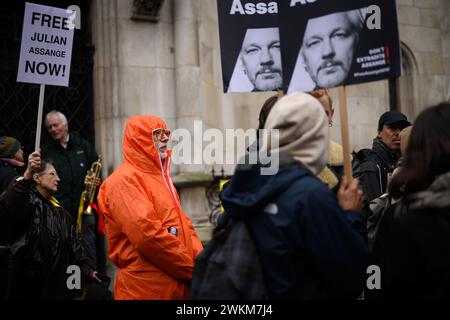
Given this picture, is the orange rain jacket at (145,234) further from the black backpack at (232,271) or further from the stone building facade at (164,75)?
the stone building facade at (164,75)

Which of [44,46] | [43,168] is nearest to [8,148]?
[43,168]

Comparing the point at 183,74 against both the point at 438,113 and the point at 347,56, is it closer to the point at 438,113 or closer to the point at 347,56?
the point at 347,56

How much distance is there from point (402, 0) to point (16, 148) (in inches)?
305

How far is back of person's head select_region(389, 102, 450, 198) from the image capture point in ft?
10.2

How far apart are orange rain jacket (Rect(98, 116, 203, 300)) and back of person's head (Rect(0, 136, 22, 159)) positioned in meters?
2.00

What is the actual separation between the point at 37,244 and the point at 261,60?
252 cm

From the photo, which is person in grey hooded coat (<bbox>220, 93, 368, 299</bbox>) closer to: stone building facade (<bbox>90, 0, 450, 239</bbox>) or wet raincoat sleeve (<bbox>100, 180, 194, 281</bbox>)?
wet raincoat sleeve (<bbox>100, 180, 194, 281</bbox>)

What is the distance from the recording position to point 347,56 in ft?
14.2

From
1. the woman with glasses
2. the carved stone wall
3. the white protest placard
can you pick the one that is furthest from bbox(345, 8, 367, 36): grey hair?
the carved stone wall

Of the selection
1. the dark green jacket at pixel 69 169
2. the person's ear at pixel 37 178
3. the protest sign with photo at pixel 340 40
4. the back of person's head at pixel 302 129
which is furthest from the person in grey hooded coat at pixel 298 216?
the dark green jacket at pixel 69 169

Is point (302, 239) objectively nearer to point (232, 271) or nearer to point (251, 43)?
point (232, 271)
